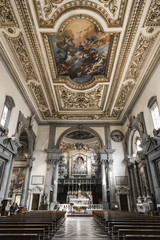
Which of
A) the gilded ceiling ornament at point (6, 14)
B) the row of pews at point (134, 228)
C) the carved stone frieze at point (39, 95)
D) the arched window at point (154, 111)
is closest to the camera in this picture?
the row of pews at point (134, 228)

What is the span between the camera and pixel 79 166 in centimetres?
2447

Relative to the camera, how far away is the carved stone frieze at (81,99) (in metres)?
12.6

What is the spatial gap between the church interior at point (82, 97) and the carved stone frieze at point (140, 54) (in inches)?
2.2

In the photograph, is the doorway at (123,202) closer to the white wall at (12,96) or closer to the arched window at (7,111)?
the white wall at (12,96)

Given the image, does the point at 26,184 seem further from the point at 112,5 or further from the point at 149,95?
the point at 112,5

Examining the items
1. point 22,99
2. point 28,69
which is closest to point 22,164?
point 22,99

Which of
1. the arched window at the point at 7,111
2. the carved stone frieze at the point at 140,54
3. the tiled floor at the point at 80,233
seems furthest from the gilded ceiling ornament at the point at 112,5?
the tiled floor at the point at 80,233

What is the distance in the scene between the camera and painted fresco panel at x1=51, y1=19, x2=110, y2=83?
27.3ft

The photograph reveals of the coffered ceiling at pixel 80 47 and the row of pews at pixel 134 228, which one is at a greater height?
the coffered ceiling at pixel 80 47

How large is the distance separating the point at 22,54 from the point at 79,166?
19.2 meters

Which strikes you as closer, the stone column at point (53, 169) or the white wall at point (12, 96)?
the white wall at point (12, 96)

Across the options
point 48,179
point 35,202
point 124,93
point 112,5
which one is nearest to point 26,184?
point 35,202

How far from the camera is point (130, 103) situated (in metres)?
12.8

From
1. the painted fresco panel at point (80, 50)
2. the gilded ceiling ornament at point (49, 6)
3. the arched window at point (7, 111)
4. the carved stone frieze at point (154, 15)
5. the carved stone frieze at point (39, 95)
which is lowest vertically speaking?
the arched window at point (7, 111)
